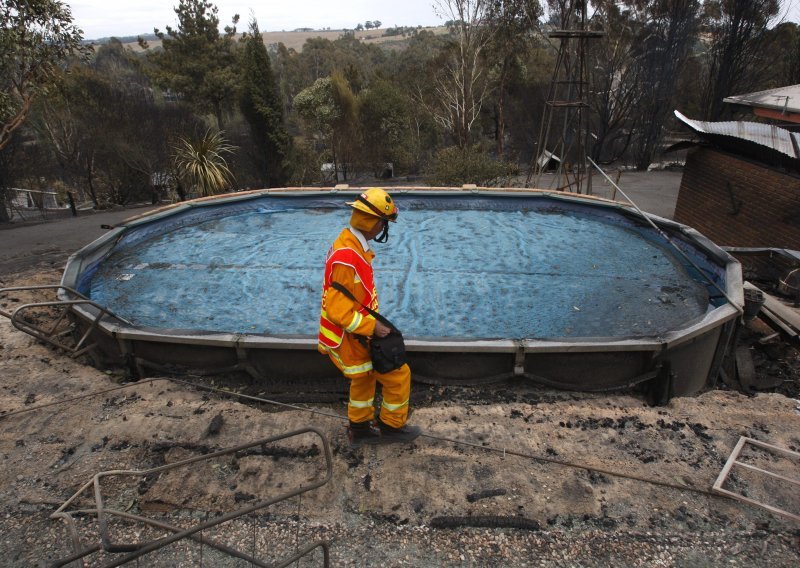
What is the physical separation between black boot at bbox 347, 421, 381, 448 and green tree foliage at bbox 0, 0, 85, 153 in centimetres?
736

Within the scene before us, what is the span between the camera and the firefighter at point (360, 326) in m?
2.86

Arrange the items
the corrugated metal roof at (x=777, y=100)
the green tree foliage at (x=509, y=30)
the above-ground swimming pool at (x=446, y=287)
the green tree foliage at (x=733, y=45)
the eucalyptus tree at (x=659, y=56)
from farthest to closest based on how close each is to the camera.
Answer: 1. the eucalyptus tree at (x=659, y=56)
2. the green tree foliage at (x=733, y=45)
3. the green tree foliage at (x=509, y=30)
4. the corrugated metal roof at (x=777, y=100)
5. the above-ground swimming pool at (x=446, y=287)

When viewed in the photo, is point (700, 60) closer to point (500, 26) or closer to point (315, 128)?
point (500, 26)

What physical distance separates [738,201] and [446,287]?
6.69 metres

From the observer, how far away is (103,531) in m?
2.14

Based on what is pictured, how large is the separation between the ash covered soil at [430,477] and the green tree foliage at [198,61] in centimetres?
1912

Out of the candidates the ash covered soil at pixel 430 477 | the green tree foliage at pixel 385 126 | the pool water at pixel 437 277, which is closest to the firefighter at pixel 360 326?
the ash covered soil at pixel 430 477

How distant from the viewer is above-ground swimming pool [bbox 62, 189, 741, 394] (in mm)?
3969

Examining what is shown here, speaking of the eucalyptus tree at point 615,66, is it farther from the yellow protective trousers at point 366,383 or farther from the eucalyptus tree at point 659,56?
the yellow protective trousers at point 366,383

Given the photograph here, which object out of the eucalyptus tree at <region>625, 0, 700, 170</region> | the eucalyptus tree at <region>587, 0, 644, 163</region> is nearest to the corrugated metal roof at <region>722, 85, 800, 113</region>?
the eucalyptus tree at <region>587, 0, 644, 163</region>

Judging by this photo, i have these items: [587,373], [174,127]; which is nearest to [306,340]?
[587,373]

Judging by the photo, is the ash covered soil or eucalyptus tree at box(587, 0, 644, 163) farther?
eucalyptus tree at box(587, 0, 644, 163)

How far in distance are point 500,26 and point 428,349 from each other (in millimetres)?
18019

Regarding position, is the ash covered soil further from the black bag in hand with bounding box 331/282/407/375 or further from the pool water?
the pool water
